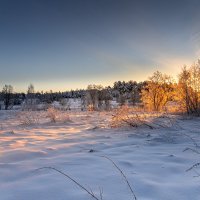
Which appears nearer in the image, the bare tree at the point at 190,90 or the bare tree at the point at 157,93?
the bare tree at the point at 190,90

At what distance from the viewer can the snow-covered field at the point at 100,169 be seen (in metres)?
3.17

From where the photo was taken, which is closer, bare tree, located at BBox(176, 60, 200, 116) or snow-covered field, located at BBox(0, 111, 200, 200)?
snow-covered field, located at BBox(0, 111, 200, 200)

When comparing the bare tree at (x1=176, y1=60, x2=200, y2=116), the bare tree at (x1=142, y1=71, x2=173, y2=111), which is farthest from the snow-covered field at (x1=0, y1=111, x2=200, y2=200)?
the bare tree at (x1=142, y1=71, x2=173, y2=111)

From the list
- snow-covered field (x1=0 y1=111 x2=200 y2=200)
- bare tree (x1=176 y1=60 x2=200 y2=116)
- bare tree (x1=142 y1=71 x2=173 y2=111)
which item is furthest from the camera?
bare tree (x1=142 y1=71 x2=173 y2=111)

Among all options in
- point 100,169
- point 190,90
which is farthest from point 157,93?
point 100,169

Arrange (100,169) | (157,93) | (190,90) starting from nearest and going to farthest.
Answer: (100,169) → (190,90) → (157,93)

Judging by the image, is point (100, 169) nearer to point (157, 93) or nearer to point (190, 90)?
point (190, 90)

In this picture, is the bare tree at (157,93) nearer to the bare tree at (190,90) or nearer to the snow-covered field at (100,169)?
the bare tree at (190,90)

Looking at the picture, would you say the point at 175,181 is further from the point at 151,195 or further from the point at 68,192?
the point at 68,192

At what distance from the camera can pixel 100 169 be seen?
411cm

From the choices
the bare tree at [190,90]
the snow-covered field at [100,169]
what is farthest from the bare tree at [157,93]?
the snow-covered field at [100,169]

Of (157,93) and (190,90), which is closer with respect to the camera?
(190,90)

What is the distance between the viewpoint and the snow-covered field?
3.17 meters

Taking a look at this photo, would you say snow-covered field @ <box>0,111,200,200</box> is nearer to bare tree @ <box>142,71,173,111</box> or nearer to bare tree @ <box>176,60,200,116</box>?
bare tree @ <box>176,60,200,116</box>
